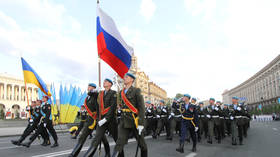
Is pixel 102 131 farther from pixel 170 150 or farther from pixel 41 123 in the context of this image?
pixel 41 123

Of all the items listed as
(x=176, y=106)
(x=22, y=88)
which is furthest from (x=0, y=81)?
(x=176, y=106)

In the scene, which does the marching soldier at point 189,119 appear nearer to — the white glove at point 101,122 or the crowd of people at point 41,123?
the white glove at point 101,122

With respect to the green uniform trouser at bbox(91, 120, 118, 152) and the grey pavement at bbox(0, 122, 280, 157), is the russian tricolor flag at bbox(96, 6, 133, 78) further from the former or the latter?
the grey pavement at bbox(0, 122, 280, 157)

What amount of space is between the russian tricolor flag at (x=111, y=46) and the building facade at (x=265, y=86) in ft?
269

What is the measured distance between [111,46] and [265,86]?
105m

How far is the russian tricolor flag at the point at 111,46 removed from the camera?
6.23m

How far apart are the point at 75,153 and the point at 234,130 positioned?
7.12 metres

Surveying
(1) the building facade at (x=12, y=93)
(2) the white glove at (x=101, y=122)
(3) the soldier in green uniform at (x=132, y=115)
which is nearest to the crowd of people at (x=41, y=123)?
(2) the white glove at (x=101, y=122)

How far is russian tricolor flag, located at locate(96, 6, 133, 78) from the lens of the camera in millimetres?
6225

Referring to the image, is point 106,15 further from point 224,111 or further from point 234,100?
point 224,111

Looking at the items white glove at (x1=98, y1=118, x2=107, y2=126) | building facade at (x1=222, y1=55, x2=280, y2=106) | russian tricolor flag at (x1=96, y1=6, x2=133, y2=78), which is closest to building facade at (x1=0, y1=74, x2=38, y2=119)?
russian tricolor flag at (x1=96, y1=6, x2=133, y2=78)

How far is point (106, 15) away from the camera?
645 cm

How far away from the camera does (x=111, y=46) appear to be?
20.7ft

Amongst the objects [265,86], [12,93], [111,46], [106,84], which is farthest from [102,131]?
[265,86]
